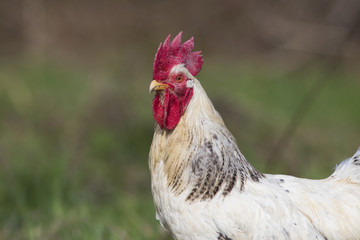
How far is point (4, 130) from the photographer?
25.5 ft

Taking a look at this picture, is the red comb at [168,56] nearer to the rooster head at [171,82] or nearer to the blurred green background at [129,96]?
the rooster head at [171,82]

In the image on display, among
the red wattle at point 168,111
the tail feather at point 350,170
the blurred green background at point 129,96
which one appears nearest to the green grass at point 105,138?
the blurred green background at point 129,96

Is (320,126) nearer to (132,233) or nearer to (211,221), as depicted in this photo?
(132,233)

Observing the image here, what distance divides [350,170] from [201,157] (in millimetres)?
1069

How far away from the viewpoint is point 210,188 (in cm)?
314

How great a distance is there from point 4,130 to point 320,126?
209 inches

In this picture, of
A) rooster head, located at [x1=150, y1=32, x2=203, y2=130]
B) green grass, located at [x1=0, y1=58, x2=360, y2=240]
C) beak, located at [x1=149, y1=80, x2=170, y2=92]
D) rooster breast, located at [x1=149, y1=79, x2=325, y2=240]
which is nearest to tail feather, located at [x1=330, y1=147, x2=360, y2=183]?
rooster breast, located at [x1=149, y1=79, x2=325, y2=240]

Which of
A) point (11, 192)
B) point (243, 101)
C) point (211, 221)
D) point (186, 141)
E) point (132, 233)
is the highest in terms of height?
point (243, 101)

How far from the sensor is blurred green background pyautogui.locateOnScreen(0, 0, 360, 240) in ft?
17.6

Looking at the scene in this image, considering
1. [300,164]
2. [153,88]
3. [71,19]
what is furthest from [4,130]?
[71,19]

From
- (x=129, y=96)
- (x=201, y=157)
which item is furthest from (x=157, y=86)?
(x=129, y=96)

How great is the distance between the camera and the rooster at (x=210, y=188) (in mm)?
3066

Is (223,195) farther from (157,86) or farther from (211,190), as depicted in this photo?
(157,86)

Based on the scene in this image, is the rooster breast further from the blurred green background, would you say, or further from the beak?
the blurred green background
